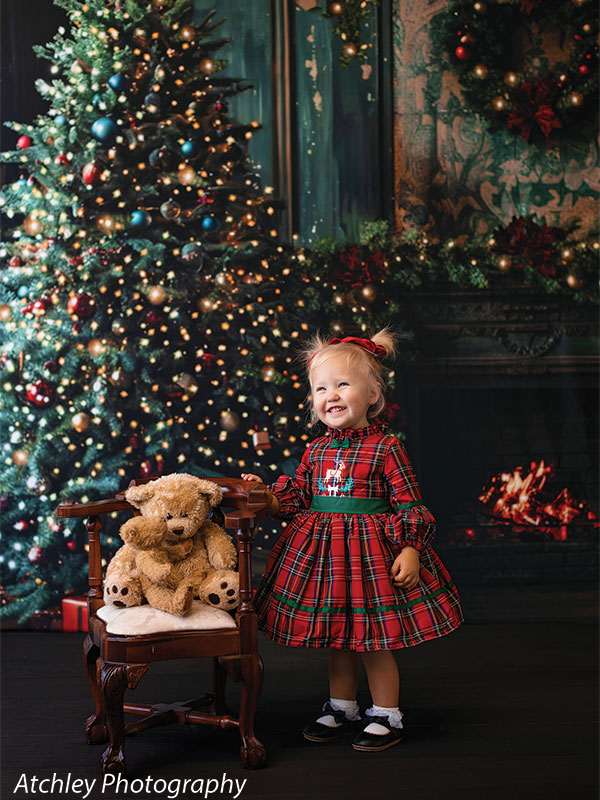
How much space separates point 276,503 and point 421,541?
18.0 inches

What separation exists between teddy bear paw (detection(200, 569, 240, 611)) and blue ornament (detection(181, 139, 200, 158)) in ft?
7.86

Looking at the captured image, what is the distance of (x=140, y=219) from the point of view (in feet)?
12.8

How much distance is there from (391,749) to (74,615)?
1.99 meters

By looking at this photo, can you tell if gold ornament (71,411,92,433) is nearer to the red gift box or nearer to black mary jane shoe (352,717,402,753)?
the red gift box

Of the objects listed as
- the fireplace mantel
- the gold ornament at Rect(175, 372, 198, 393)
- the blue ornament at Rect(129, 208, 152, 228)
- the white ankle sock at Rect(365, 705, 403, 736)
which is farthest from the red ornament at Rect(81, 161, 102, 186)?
the white ankle sock at Rect(365, 705, 403, 736)

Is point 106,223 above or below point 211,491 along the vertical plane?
above

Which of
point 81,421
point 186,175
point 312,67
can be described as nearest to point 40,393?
point 81,421

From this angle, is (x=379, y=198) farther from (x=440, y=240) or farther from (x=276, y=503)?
(x=276, y=503)

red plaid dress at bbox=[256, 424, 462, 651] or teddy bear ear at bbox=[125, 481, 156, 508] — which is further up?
teddy bear ear at bbox=[125, 481, 156, 508]

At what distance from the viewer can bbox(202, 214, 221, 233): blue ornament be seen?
392cm

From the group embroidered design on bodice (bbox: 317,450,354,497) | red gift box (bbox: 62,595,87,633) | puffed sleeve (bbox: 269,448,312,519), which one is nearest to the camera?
embroidered design on bodice (bbox: 317,450,354,497)

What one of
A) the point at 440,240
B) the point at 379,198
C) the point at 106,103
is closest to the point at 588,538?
the point at 440,240

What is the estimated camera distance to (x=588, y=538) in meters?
4.05

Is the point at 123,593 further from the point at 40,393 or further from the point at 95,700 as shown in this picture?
the point at 40,393
